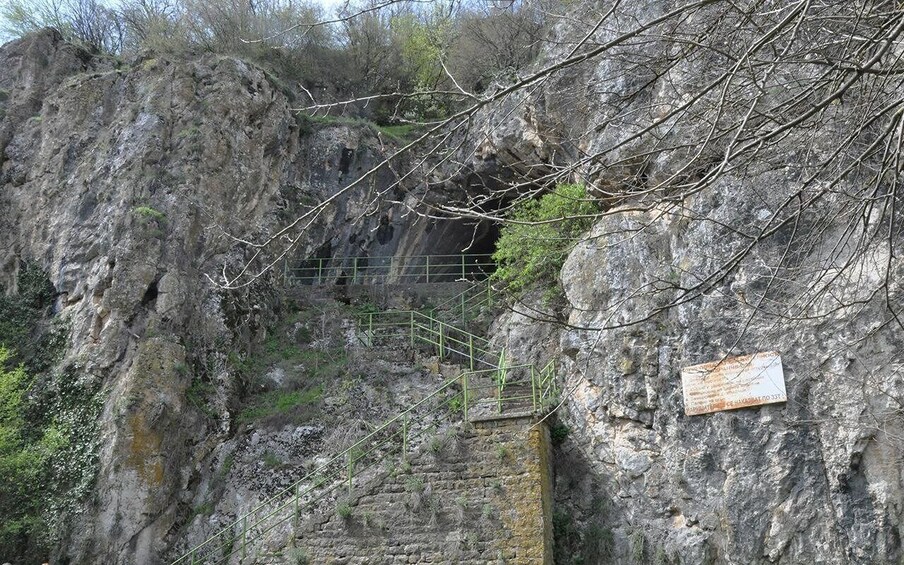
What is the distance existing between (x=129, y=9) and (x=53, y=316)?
1109cm

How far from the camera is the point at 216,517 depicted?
11.4 m

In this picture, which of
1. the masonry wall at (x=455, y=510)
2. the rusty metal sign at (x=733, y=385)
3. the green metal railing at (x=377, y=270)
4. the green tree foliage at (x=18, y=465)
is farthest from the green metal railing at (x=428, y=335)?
the green tree foliage at (x=18, y=465)

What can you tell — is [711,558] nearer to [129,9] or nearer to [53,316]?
[53,316]

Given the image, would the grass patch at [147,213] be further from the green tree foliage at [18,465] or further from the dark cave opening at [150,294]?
the green tree foliage at [18,465]

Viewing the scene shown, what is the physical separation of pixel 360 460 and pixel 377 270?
6.78 metres

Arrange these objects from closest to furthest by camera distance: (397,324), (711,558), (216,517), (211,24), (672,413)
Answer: (711,558)
(672,413)
(216,517)
(397,324)
(211,24)

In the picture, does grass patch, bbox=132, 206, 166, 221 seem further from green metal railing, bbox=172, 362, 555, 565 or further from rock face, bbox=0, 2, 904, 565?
green metal railing, bbox=172, 362, 555, 565

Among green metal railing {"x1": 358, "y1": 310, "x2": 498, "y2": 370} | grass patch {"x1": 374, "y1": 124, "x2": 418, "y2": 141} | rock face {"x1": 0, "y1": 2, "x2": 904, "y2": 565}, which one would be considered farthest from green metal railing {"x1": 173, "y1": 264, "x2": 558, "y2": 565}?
grass patch {"x1": 374, "y1": 124, "x2": 418, "y2": 141}

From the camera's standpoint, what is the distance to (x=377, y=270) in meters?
17.1

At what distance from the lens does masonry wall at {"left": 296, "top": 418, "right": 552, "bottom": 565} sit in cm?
945

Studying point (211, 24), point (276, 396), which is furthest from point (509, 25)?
point (276, 396)

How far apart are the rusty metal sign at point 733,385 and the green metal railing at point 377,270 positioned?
688 centimetres

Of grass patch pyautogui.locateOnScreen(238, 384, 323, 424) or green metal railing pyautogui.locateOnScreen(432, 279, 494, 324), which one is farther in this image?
green metal railing pyautogui.locateOnScreen(432, 279, 494, 324)

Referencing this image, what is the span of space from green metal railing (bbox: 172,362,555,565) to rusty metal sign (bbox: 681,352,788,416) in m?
1.87
